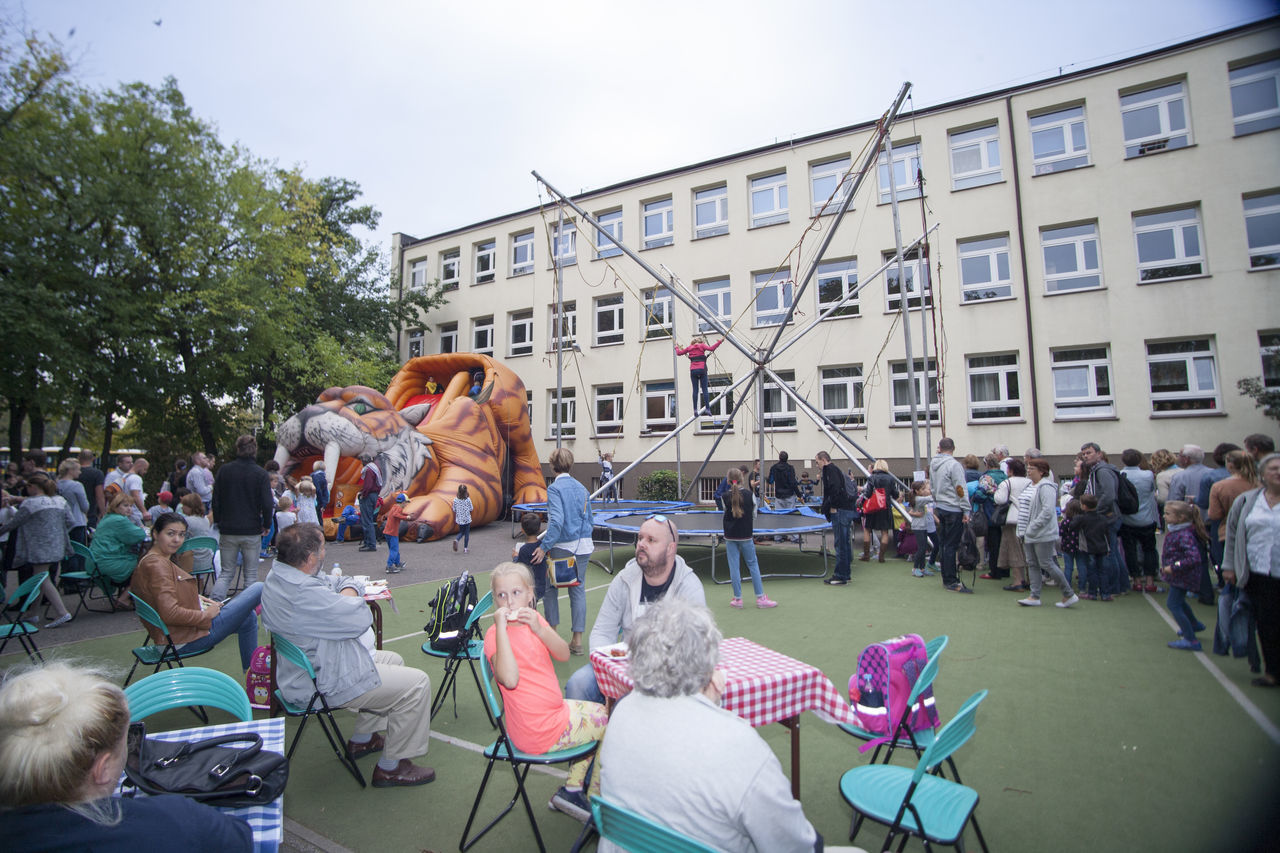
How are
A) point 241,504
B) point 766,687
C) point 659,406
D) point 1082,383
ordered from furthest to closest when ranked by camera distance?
point 659,406, point 1082,383, point 241,504, point 766,687

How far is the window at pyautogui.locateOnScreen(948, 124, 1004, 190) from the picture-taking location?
682 inches

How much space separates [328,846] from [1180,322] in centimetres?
1908

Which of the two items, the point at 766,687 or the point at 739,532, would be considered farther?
the point at 739,532

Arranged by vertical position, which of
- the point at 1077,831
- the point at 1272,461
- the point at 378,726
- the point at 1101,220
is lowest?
the point at 1077,831

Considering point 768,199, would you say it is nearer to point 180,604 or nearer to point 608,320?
point 608,320

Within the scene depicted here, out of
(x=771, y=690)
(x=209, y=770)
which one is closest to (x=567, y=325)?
(x=771, y=690)

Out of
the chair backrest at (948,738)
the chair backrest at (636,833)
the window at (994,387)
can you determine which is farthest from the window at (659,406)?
the chair backrest at (636,833)

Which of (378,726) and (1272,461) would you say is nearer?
(378,726)

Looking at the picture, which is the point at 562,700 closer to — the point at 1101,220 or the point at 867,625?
the point at 867,625

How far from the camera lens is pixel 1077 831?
9.53ft

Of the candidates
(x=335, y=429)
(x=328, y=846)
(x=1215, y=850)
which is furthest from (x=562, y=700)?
(x=335, y=429)

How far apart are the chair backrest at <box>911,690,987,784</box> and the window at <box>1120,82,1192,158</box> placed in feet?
62.0

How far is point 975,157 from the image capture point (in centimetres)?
1756

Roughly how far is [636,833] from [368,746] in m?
2.87
